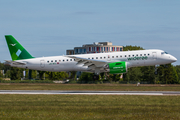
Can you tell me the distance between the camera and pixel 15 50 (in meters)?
50.7

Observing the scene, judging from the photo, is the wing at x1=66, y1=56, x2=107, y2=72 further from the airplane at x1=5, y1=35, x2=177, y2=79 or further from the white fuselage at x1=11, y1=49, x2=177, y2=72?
the white fuselage at x1=11, y1=49, x2=177, y2=72

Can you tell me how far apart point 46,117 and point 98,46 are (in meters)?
157

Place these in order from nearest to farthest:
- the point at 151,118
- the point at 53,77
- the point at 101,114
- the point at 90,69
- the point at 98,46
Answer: the point at 151,118 → the point at 101,114 → the point at 90,69 → the point at 53,77 → the point at 98,46

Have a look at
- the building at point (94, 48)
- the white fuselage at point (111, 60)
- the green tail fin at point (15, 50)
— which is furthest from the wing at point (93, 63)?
the building at point (94, 48)

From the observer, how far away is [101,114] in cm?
1891

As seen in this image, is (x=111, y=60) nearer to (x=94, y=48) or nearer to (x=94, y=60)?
(x=94, y=60)

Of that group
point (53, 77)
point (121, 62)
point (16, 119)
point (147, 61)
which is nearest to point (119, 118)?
point (16, 119)

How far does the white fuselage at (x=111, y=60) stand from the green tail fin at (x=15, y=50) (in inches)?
45.6

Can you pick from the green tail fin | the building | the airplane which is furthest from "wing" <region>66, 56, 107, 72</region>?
the building

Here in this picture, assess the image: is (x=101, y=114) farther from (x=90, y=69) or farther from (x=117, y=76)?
(x=117, y=76)

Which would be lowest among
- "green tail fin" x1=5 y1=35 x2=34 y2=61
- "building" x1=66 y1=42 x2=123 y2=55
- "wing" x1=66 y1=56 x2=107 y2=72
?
"wing" x1=66 y1=56 x2=107 y2=72

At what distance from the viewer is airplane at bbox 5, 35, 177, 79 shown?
145 feet

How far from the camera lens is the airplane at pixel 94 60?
145ft

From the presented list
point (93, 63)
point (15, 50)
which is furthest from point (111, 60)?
point (15, 50)
